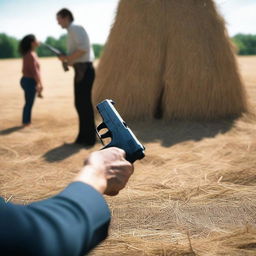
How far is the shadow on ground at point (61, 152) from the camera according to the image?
490cm

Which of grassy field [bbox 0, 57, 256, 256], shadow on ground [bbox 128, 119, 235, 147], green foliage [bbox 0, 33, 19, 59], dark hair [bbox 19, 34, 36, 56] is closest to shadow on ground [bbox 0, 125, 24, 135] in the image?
grassy field [bbox 0, 57, 256, 256]

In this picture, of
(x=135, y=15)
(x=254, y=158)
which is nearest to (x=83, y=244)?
(x=254, y=158)

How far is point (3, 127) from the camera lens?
6652 mm

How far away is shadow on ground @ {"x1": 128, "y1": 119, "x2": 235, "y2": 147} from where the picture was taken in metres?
5.68

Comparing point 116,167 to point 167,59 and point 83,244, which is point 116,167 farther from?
point 167,59

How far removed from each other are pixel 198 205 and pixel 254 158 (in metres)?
1.59

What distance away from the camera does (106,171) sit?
100 centimetres

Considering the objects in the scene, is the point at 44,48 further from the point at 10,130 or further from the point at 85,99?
the point at 85,99

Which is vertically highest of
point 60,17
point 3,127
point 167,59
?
point 60,17

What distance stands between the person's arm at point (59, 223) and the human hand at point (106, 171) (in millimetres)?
13

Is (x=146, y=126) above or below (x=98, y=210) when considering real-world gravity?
below

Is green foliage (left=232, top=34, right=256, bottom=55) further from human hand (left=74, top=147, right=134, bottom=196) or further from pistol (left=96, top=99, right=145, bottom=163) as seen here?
human hand (left=74, top=147, right=134, bottom=196)

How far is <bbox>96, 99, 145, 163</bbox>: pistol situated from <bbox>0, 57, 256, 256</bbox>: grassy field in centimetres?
117

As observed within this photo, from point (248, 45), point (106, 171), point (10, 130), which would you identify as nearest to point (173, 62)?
point (10, 130)
